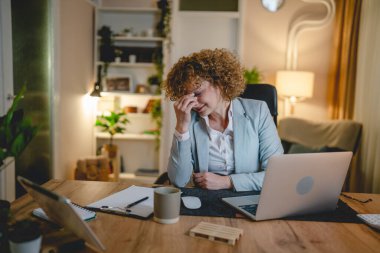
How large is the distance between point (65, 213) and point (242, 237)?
0.47m

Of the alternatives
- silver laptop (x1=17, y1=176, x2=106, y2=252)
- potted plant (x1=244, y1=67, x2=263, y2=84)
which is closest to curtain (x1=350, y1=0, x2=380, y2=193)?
potted plant (x1=244, y1=67, x2=263, y2=84)

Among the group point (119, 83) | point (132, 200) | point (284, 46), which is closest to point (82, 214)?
point (132, 200)

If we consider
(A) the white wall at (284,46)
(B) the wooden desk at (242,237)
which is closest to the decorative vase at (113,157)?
(A) the white wall at (284,46)

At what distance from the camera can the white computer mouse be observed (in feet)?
3.80

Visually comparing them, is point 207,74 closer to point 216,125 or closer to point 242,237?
point 216,125

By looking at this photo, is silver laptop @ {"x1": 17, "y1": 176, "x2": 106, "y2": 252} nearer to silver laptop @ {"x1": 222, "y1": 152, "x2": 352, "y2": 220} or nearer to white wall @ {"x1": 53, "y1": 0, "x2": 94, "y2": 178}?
silver laptop @ {"x1": 222, "y1": 152, "x2": 352, "y2": 220}

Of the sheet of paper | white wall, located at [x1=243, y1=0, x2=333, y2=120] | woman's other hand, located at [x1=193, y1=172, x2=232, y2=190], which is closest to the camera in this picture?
the sheet of paper

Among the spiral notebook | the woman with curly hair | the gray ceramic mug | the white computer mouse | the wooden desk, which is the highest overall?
the woman with curly hair

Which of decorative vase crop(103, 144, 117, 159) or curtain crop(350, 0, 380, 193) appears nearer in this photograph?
curtain crop(350, 0, 380, 193)

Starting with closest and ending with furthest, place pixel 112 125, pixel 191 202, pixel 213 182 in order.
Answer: pixel 191 202 < pixel 213 182 < pixel 112 125

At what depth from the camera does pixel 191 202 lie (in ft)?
3.88

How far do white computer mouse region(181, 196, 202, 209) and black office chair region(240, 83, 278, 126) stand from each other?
2.95 ft

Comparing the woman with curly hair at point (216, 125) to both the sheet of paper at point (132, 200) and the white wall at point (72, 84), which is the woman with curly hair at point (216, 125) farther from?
the white wall at point (72, 84)

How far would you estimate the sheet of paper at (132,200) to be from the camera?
112 centimetres
